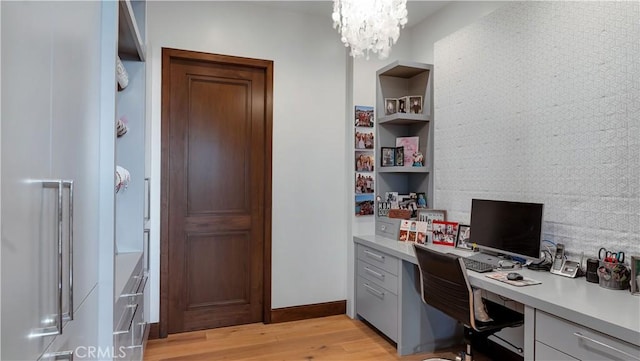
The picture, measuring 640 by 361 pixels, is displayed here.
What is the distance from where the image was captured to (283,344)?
2.99 m

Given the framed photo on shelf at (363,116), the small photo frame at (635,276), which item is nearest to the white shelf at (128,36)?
the framed photo on shelf at (363,116)

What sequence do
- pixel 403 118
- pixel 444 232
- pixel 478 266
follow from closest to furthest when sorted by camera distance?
pixel 478 266 < pixel 444 232 < pixel 403 118

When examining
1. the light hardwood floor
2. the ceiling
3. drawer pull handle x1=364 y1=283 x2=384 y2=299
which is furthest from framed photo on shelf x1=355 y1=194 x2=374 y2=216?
the ceiling

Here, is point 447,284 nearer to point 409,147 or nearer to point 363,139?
point 409,147

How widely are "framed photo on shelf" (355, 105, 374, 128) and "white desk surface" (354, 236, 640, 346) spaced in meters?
1.76

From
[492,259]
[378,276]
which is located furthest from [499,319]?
[378,276]

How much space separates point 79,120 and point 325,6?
268 cm

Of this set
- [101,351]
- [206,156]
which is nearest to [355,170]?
[206,156]

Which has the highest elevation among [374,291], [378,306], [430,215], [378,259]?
[430,215]

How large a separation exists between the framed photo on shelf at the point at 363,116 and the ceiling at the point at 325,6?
922 millimetres

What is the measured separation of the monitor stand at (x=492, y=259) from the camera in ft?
7.73

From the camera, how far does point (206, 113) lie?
10.8 feet

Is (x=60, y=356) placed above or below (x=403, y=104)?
below

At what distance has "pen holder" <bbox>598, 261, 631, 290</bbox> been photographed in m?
1.83
